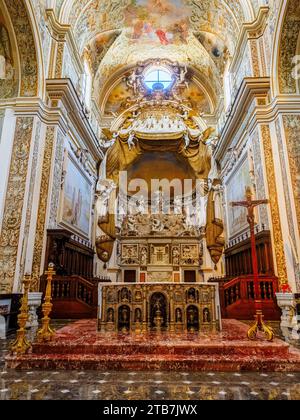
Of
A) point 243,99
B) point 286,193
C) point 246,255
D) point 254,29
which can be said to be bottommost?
point 246,255

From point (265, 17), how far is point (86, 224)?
9611 millimetres

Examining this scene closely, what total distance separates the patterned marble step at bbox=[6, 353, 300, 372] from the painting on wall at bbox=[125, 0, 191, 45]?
13002mm

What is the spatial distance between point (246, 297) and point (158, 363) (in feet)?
14.0

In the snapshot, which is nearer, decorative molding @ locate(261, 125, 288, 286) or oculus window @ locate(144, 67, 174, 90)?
decorative molding @ locate(261, 125, 288, 286)

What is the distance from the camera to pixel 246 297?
23.4 feet

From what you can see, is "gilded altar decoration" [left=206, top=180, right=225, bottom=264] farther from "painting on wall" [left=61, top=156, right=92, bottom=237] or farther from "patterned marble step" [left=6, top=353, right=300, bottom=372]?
"patterned marble step" [left=6, top=353, right=300, bottom=372]

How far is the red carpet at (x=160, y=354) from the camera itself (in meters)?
3.52

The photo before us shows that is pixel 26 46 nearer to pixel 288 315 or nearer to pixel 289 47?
pixel 289 47

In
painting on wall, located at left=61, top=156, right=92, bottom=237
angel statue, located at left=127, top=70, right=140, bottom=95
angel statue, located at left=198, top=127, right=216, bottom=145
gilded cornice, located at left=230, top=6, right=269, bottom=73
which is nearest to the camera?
gilded cornice, located at left=230, top=6, right=269, bottom=73

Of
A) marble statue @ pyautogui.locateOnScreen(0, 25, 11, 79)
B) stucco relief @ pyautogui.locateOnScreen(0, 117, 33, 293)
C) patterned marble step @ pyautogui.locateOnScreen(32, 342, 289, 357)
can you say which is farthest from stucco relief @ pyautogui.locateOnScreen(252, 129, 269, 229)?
marble statue @ pyautogui.locateOnScreen(0, 25, 11, 79)

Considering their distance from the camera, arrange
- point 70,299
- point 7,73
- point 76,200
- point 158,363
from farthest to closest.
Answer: point 76,200 < point 7,73 < point 70,299 < point 158,363

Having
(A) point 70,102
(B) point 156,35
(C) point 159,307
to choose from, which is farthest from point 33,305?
(B) point 156,35

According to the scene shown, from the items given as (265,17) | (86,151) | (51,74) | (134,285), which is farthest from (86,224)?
(265,17)

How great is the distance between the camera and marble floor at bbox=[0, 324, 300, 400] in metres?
2.62
